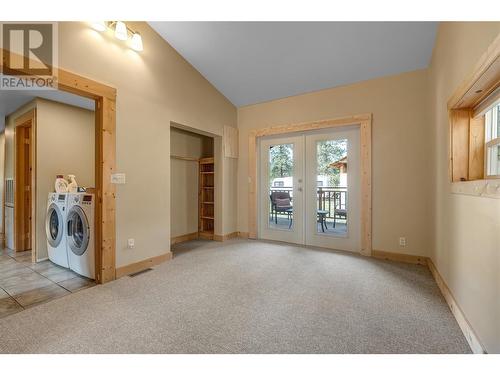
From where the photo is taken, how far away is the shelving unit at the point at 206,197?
4.92 metres

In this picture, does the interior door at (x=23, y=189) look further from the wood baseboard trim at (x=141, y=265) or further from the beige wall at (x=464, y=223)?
the beige wall at (x=464, y=223)

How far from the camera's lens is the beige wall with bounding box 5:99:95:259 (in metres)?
3.37

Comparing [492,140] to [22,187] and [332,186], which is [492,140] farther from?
[22,187]

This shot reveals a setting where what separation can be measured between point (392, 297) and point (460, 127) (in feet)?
5.35

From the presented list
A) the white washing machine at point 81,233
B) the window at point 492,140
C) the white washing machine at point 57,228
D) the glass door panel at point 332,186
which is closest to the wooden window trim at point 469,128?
the window at point 492,140

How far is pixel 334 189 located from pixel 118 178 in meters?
3.11

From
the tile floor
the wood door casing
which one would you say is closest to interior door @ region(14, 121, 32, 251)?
the wood door casing

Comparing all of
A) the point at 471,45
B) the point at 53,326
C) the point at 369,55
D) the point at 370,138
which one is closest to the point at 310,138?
the point at 370,138

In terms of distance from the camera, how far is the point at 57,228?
10.2 ft

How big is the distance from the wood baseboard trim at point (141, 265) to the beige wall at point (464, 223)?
10.4ft

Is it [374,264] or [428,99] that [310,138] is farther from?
[374,264]

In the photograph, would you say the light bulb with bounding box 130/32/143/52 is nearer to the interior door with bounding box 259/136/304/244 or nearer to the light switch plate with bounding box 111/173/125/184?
the light switch plate with bounding box 111/173/125/184

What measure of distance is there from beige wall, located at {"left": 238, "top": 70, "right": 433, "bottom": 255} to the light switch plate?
320 centimetres

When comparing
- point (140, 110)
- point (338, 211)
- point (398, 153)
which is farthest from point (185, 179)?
point (398, 153)
